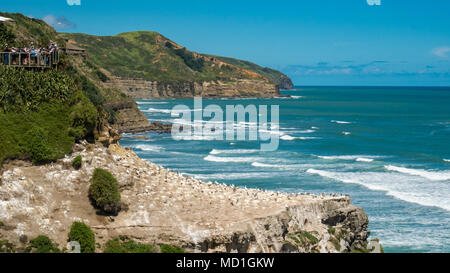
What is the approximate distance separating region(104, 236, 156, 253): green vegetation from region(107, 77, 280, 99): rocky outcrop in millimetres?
142523

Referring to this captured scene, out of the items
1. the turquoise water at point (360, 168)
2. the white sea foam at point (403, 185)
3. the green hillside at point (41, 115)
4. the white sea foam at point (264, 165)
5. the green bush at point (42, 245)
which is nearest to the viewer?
the green bush at point (42, 245)

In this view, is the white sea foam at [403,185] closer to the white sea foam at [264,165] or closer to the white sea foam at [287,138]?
the white sea foam at [264,165]

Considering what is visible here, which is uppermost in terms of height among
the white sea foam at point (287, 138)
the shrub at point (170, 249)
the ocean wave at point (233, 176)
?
the shrub at point (170, 249)

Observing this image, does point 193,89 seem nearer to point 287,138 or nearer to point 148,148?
point 287,138

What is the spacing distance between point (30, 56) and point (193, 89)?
160809mm

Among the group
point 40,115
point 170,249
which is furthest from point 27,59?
point 170,249

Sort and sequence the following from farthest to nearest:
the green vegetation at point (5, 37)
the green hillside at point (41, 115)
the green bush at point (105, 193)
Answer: the green vegetation at point (5, 37) < the green hillside at point (41, 115) < the green bush at point (105, 193)

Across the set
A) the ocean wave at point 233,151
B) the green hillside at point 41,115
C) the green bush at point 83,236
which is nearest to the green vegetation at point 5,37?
the green hillside at point 41,115

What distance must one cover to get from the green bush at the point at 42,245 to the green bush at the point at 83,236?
71cm

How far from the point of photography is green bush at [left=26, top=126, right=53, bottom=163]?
67.7 feet

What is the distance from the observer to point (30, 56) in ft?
80.0

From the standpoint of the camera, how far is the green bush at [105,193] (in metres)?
19.9
